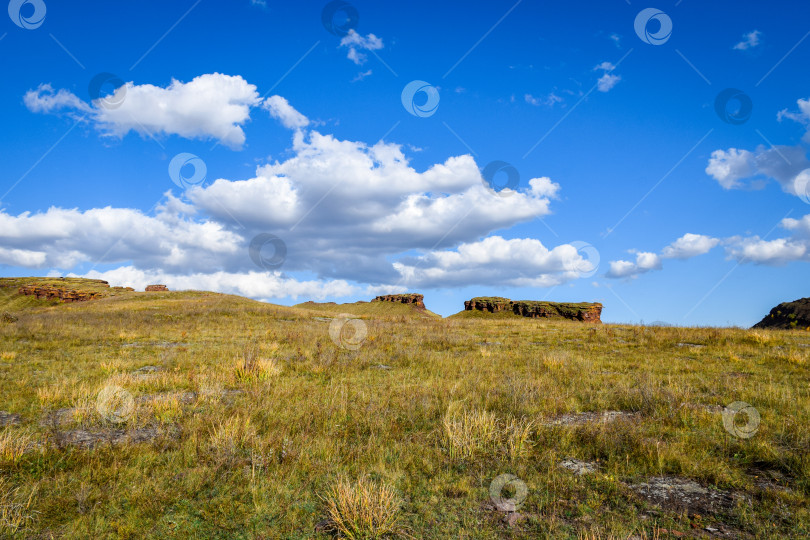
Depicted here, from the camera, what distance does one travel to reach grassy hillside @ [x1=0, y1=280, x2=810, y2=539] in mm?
3932

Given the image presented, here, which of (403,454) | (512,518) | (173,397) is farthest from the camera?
(173,397)

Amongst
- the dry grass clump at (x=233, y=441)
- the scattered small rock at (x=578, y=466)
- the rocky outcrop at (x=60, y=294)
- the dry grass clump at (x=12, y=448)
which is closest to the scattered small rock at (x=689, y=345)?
the scattered small rock at (x=578, y=466)

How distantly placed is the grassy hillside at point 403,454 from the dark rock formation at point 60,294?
269 feet

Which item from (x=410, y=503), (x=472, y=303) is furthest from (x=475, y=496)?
(x=472, y=303)

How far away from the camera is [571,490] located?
4.55 meters

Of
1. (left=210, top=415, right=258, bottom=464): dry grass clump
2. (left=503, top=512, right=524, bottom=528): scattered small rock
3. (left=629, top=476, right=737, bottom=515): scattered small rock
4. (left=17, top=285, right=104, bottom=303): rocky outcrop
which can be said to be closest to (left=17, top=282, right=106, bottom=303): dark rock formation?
(left=17, top=285, right=104, bottom=303): rocky outcrop

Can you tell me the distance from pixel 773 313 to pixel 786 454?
4664 centimetres

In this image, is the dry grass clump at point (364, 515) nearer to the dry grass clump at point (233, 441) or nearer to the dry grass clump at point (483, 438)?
the dry grass clump at point (483, 438)

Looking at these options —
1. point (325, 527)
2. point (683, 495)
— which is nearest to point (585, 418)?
point (683, 495)

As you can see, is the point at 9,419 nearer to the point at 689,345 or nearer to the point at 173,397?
the point at 173,397

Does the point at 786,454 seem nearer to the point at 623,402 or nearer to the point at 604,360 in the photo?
the point at 623,402

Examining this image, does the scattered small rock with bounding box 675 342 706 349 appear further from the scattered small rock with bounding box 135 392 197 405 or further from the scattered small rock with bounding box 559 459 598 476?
the scattered small rock with bounding box 135 392 197 405

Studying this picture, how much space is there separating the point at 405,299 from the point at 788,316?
91.4m

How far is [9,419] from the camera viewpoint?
704 cm
